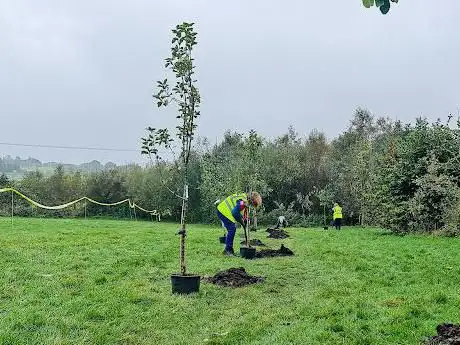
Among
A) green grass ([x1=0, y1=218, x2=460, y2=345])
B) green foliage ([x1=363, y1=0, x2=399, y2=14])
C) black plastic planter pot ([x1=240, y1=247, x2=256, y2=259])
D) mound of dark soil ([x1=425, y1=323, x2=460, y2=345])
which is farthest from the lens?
black plastic planter pot ([x1=240, y1=247, x2=256, y2=259])

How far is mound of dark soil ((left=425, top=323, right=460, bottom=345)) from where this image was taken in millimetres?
4447

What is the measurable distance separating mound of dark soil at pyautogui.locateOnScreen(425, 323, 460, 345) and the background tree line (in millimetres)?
11637

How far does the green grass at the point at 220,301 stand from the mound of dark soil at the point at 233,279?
1.04 ft

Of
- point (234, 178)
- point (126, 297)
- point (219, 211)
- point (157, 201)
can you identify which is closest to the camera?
point (126, 297)

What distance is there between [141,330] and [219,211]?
6.51 meters

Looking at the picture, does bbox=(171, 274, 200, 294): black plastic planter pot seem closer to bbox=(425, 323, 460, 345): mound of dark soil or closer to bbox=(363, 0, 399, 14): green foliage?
bbox=(425, 323, 460, 345): mound of dark soil

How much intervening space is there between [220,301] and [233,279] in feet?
4.32

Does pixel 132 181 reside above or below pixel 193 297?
above

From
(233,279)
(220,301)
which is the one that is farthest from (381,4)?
(233,279)

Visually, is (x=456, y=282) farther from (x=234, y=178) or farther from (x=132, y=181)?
(x=132, y=181)

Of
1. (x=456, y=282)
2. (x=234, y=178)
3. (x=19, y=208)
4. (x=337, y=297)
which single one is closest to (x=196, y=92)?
(x=337, y=297)

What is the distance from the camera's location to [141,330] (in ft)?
18.3

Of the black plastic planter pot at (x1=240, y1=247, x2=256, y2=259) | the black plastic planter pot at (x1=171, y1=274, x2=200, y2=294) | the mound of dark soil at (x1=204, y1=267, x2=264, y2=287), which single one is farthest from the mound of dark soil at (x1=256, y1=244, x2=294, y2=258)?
the black plastic planter pot at (x1=171, y1=274, x2=200, y2=294)

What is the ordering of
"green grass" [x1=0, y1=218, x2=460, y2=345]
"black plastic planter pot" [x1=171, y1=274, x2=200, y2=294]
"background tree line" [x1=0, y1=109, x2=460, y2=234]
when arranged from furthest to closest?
1. "background tree line" [x1=0, y1=109, x2=460, y2=234]
2. "black plastic planter pot" [x1=171, y1=274, x2=200, y2=294]
3. "green grass" [x1=0, y1=218, x2=460, y2=345]
